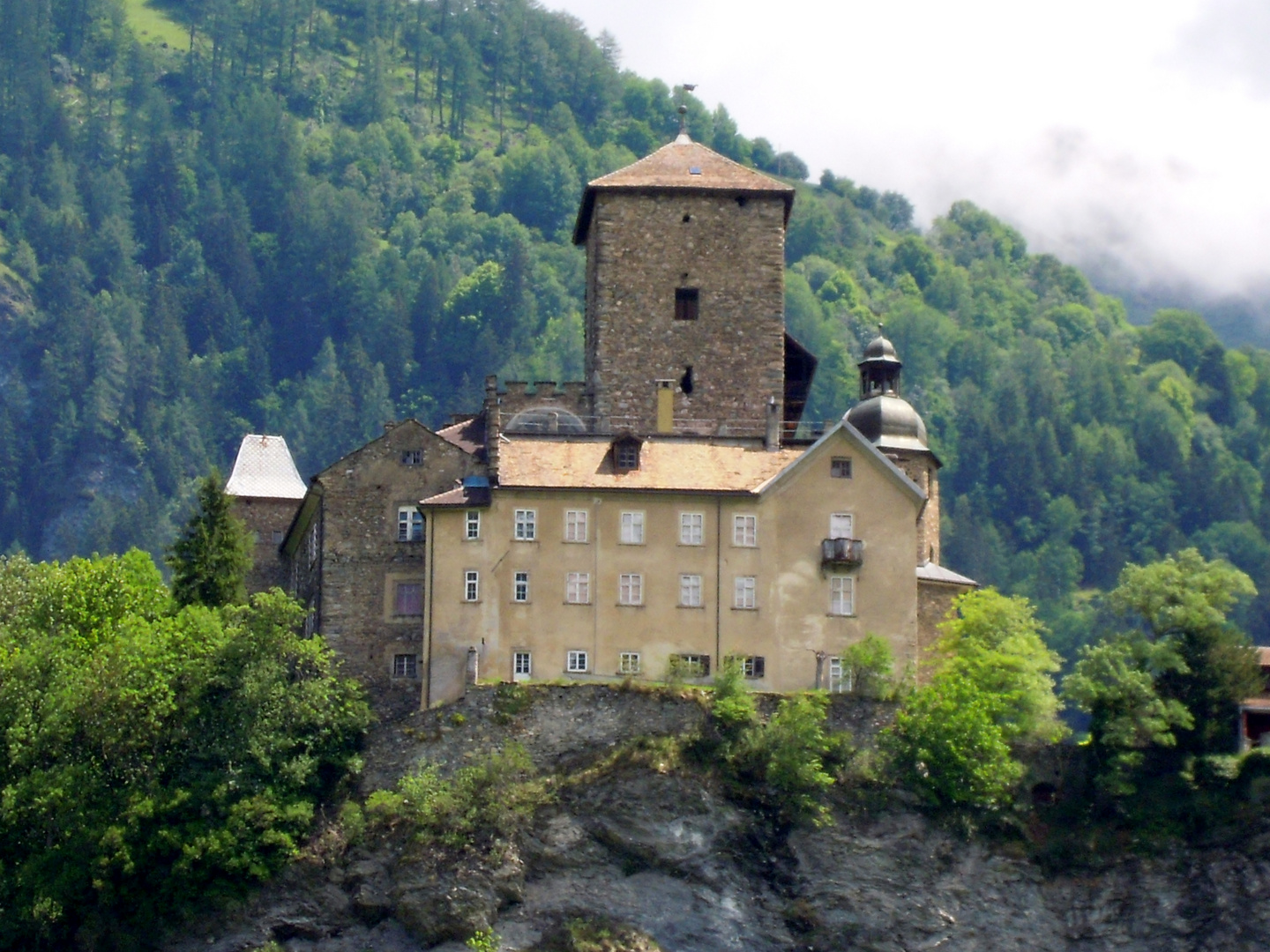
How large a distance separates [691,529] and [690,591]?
1.81 metres

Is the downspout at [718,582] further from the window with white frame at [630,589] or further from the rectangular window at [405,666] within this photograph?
the rectangular window at [405,666]

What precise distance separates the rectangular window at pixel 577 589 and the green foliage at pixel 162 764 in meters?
6.61

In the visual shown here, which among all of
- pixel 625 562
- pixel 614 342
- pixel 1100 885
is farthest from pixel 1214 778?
pixel 614 342

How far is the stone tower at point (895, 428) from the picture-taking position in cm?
8819

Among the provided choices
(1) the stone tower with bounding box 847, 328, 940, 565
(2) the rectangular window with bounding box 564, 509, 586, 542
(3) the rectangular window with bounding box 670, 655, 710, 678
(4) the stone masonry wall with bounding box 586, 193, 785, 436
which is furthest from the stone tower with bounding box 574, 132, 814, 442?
(3) the rectangular window with bounding box 670, 655, 710, 678

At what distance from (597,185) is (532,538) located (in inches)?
651

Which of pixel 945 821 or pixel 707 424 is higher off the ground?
pixel 707 424

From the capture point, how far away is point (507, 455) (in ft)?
259

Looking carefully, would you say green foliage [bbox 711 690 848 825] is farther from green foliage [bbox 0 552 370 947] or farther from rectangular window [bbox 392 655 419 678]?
green foliage [bbox 0 552 370 947]

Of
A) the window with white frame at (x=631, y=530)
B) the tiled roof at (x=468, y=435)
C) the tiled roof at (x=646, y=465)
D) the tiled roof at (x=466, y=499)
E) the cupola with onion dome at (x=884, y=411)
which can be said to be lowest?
the window with white frame at (x=631, y=530)

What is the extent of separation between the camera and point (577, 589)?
76.9 m

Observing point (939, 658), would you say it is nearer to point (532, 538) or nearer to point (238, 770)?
point (532, 538)

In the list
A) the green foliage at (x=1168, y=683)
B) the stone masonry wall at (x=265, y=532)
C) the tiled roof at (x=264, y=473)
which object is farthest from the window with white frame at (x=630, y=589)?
the tiled roof at (x=264, y=473)

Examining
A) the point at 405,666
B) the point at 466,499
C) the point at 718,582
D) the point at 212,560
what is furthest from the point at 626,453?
the point at 212,560
